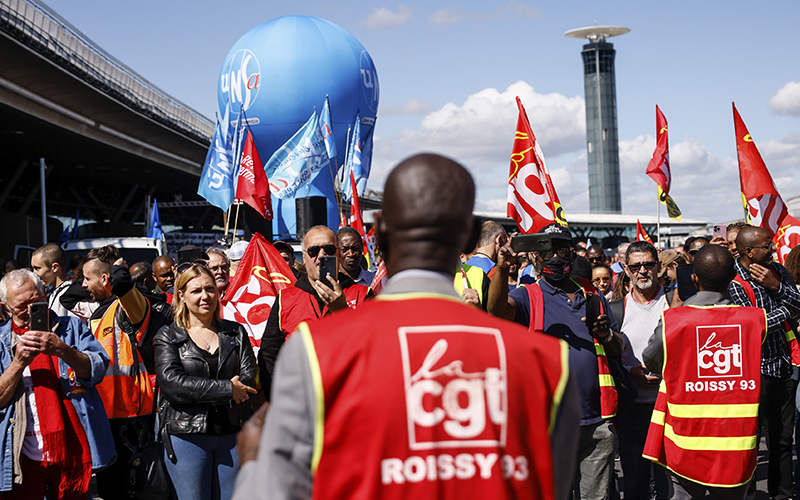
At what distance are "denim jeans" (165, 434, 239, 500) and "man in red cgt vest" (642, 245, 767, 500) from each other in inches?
105

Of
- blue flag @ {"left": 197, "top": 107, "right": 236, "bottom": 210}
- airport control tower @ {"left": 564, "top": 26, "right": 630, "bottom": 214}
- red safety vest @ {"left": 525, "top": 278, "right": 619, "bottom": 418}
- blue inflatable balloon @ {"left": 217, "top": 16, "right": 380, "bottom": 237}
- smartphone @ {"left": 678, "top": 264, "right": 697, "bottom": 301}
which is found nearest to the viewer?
red safety vest @ {"left": 525, "top": 278, "right": 619, "bottom": 418}

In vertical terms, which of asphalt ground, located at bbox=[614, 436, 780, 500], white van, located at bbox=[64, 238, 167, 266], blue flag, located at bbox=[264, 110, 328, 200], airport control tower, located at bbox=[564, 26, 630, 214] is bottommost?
asphalt ground, located at bbox=[614, 436, 780, 500]

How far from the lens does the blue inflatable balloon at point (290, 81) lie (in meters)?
23.3

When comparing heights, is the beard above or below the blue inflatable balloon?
below

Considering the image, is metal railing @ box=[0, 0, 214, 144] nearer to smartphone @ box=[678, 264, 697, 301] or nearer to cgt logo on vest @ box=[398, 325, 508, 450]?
smartphone @ box=[678, 264, 697, 301]

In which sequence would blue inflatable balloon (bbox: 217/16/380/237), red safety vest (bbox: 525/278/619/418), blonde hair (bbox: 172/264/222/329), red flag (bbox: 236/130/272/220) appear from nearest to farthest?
red safety vest (bbox: 525/278/619/418), blonde hair (bbox: 172/264/222/329), red flag (bbox: 236/130/272/220), blue inflatable balloon (bbox: 217/16/380/237)

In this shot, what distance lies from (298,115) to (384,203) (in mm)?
22106

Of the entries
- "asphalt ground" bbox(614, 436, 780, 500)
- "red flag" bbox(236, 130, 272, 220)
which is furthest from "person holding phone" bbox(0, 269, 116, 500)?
"red flag" bbox(236, 130, 272, 220)

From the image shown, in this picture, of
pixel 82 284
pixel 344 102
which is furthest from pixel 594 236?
pixel 82 284

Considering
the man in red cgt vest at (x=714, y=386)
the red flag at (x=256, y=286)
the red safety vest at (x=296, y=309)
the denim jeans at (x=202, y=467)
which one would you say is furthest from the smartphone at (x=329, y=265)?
the red flag at (x=256, y=286)

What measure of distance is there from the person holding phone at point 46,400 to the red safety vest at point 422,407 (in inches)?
131

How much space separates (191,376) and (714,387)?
3.12 m

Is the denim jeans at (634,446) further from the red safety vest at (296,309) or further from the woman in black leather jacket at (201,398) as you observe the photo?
the woman in black leather jacket at (201,398)

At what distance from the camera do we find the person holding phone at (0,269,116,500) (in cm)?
438
